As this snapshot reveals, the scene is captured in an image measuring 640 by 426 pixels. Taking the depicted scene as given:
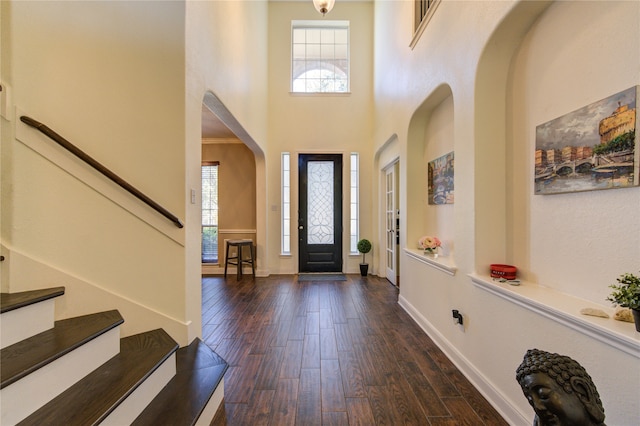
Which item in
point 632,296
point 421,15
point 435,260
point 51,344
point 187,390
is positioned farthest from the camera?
point 421,15

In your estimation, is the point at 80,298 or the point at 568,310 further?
the point at 80,298

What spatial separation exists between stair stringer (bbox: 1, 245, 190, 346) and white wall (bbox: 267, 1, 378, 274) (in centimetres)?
347

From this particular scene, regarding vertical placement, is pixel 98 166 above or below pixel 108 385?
above

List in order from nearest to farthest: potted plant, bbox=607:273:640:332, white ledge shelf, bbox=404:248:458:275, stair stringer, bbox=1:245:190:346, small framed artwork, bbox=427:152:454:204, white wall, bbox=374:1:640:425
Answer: potted plant, bbox=607:273:640:332 < white wall, bbox=374:1:640:425 < stair stringer, bbox=1:245:190:346 < white ledge shelf, bbox=404:248:458:275 < small framed artwork, bbox=427:152:454:204

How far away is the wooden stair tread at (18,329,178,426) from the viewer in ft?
3.53

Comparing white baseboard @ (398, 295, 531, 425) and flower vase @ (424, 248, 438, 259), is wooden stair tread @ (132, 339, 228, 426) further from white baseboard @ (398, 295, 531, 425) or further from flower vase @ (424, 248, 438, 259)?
flower vase @ (424, 248, 438, 259)

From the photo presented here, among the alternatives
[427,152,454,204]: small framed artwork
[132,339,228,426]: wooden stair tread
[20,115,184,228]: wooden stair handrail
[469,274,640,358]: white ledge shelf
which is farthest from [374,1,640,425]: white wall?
[20,115,184,228]: wooden stair handrail

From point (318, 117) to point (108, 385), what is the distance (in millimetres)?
5133

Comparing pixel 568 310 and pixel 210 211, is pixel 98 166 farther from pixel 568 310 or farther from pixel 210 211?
pixel 210 211

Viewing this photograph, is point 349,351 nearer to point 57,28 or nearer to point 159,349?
point 159,349

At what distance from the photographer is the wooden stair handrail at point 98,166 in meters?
1.47

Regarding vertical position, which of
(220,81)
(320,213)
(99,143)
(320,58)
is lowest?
(320,213)

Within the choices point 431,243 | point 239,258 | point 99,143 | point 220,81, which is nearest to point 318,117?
point 220,81

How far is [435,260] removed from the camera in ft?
8.41
